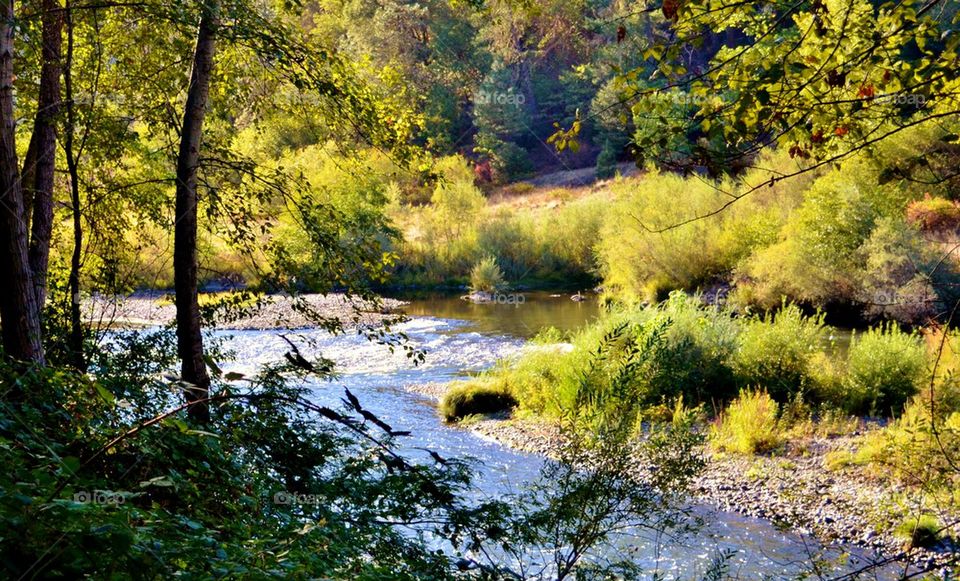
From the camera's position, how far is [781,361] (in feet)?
44.1

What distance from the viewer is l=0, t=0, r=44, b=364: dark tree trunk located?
4359 mm

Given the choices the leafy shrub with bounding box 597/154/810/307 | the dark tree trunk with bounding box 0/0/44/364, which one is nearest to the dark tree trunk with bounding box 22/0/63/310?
the dark tree trunk with bounding box 0/0/44/364

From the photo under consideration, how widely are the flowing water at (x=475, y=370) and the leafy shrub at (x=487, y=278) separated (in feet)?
4.25

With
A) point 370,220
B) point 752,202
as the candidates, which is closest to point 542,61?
point 752,202

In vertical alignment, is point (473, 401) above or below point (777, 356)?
below

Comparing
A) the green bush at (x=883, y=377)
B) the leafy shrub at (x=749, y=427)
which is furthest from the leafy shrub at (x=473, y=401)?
the green bush at (x=883, y=377)

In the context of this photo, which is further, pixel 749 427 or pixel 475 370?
pixel 475 370

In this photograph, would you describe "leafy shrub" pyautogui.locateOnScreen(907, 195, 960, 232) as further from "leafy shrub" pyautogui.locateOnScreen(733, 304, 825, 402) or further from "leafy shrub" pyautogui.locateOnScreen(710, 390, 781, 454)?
"leafy shrub" pyautogui.locateOnScreen(710, 390, 781, 454)

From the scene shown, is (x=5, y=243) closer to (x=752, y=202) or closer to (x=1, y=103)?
(x=1, y=103)

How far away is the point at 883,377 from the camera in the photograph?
12.6 meters

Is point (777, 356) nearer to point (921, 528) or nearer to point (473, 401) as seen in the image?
point (473, 401)

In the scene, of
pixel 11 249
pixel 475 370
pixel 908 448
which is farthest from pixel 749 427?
pixel 11 249

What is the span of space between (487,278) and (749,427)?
20.1 m

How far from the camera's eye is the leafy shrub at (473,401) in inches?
552
